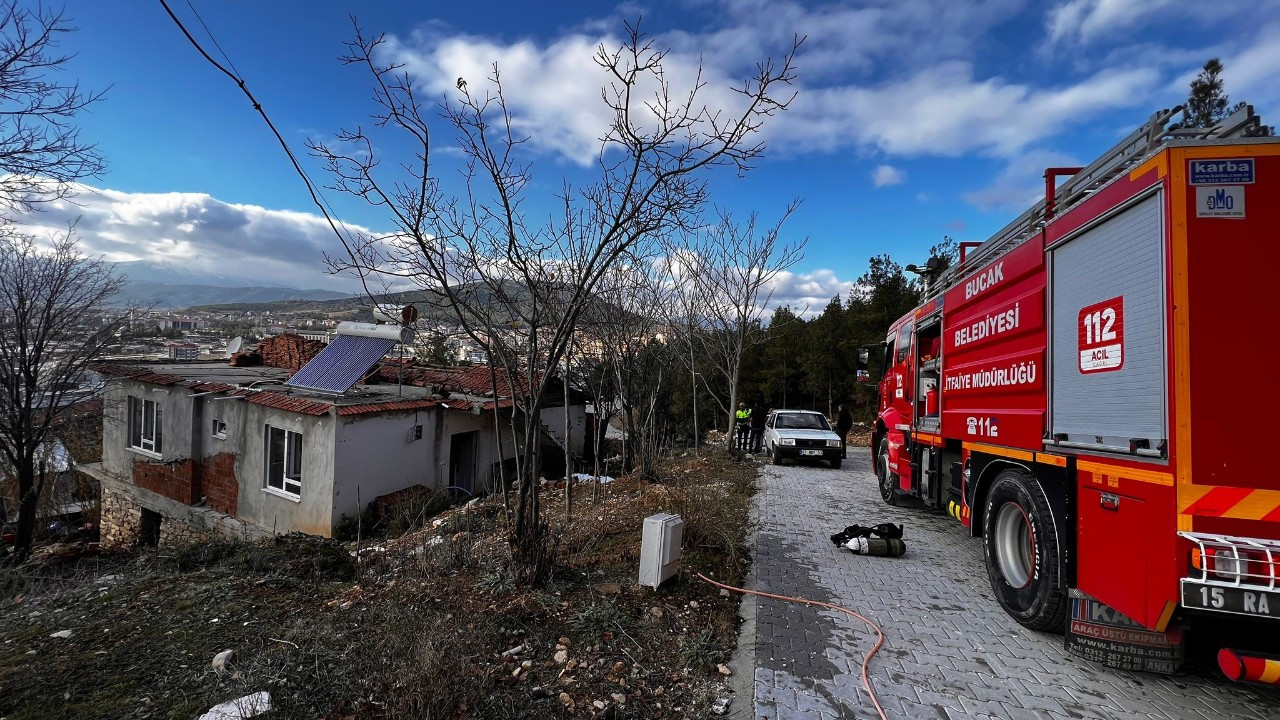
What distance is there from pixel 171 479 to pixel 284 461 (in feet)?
15.3

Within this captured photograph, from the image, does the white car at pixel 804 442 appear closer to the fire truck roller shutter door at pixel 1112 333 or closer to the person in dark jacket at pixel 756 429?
the person in dark jacket at pixel 756 429

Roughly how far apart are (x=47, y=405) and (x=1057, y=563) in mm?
18967

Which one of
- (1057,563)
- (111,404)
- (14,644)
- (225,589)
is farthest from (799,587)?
(111,404)

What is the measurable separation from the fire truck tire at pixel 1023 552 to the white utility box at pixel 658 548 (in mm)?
2749

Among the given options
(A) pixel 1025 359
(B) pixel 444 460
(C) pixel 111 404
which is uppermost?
(A) pixel 1025 359

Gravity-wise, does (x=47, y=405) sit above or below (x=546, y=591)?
above

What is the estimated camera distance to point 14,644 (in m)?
3.82

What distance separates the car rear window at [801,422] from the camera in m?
15.6

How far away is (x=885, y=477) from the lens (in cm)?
991

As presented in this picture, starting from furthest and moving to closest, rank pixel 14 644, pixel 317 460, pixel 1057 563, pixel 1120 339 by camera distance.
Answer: pixel 317 460 < pixel 1057 563 < pixel 14 644 < pixel 1120 339

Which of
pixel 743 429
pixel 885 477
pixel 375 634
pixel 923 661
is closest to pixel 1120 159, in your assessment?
pixel 923 661

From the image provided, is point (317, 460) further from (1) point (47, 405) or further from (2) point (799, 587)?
(2) point (799, 587)

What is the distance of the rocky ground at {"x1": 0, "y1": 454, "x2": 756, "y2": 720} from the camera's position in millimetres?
3129

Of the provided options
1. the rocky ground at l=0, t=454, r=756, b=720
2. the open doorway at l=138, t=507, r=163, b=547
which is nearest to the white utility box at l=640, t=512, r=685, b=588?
the rocky ground at l=0, t=454, r=756, b=720
